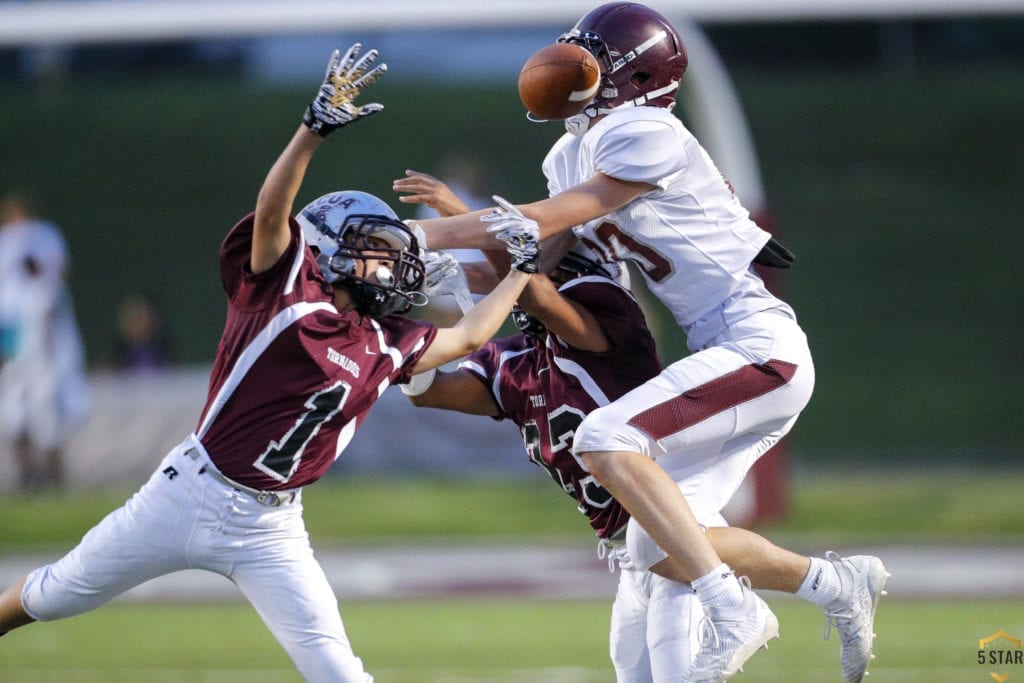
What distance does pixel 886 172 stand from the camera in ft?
48.5

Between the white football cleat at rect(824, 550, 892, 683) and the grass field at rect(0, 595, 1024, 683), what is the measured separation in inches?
53.0

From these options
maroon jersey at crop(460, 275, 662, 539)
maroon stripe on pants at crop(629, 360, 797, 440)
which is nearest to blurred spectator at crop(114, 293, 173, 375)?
maroon jersey at crop(460, 275, 662, 539)

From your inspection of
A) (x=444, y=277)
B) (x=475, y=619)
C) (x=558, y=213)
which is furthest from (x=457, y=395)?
(x=475, y=619)

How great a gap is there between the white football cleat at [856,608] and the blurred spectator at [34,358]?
766cm

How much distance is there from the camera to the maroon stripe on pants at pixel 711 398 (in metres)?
4.43

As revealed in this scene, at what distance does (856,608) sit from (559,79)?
1919 millimetres

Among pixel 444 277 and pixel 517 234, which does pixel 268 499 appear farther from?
Result: pixel 517 234

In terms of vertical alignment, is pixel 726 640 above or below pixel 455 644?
above

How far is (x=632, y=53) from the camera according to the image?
15.2ft

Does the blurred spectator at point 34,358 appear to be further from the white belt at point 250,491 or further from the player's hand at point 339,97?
the player's hand at point 339,97

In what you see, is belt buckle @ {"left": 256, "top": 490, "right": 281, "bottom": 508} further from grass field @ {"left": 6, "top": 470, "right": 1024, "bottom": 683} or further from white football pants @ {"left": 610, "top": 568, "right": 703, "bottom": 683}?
grass field @ {"left": 6, "top": 470, "right": 1024, "bottom": 683}

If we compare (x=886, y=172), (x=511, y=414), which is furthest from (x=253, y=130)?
(x=511, y=414)

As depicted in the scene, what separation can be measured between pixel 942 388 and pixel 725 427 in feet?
32.7

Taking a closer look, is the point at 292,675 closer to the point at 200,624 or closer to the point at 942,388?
the point at 200,624
